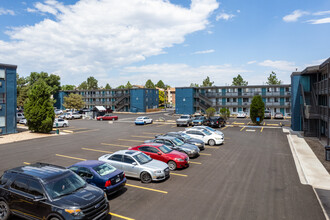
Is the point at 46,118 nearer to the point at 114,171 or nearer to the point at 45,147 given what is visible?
the point at 45,147

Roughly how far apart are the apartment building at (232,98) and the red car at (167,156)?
50.2 metres

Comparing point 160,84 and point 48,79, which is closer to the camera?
point 48,79

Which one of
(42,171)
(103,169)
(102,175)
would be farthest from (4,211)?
(103,169)

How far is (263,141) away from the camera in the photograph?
2495 centimetres

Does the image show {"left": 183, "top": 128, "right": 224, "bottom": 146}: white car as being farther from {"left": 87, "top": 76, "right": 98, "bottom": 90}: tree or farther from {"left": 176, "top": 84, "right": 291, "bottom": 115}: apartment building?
{"left": 87, "top": 76, "right": 98, "bottom": 90}: tree

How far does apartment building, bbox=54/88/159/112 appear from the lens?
77387mm

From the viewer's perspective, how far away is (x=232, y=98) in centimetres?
6394

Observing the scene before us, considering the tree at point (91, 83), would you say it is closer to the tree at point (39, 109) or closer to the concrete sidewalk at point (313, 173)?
the tree at point (39, 109)

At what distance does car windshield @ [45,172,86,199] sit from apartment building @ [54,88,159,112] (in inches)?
2695

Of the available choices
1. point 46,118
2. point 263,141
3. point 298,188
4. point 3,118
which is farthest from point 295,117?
point 3,118

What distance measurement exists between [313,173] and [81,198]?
13367 millimetres

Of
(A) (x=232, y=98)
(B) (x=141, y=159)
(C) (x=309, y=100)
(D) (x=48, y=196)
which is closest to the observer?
(D) (x=48, y=196)

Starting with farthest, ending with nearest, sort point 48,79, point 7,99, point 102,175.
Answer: point 48,79, point 7,99, point 102,175

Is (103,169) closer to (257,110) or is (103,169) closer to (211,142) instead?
(211,142)
